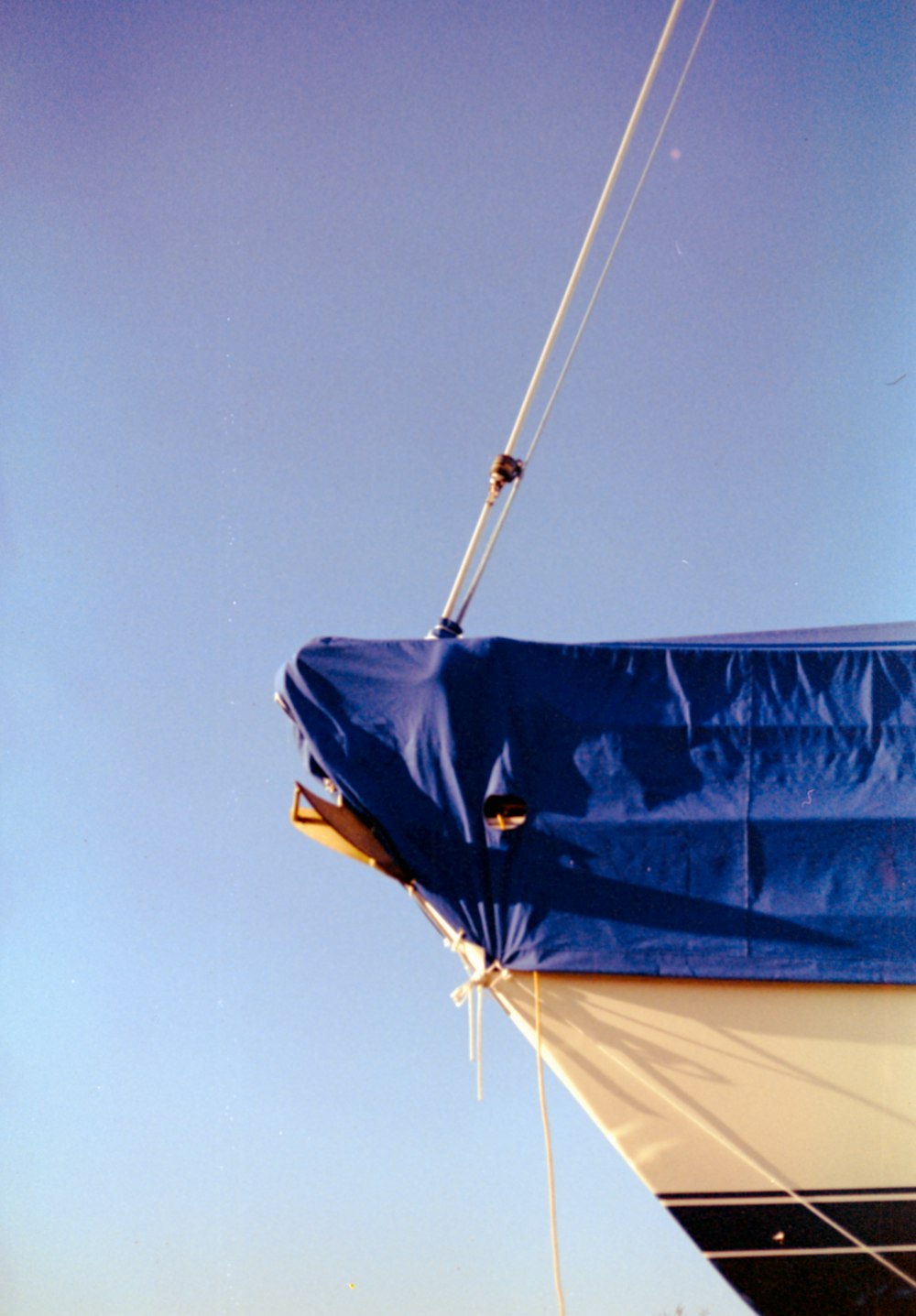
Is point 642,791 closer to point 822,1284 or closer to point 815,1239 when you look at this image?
point 815,1239

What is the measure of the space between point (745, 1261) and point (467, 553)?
2.50 m

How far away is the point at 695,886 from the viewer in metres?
3.22

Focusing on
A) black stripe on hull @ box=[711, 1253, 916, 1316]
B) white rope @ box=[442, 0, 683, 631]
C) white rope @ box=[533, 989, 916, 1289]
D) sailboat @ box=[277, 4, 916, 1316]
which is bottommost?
black stripe on hull @ box=[711, 1253, 916, 1316]

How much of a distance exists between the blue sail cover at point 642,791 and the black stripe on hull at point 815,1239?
2.17 ft

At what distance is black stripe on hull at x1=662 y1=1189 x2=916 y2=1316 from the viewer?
310cm

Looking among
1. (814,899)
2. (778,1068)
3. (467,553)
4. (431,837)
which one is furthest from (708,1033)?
(467,553)

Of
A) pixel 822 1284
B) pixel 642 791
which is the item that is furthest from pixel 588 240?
pixel 822 1284

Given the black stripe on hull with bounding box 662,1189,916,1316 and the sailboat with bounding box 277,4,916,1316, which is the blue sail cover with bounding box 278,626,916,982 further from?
the black stripe on hull with bounding box 662,1189,916,1316

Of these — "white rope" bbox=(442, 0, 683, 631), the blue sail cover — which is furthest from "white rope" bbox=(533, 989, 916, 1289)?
"white rope" bbox=(442, 0, 683, 631)

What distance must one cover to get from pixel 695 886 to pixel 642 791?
0.32 metres

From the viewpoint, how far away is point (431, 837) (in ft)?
10.9

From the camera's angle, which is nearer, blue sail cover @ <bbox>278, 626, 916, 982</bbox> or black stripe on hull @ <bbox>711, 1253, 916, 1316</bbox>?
black stripe on hull @ <bbox>711, 1253, 916, 1316</bbox>

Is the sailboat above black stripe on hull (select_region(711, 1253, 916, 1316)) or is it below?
above

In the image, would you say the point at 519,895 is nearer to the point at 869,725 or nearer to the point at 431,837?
the point at 431,837
